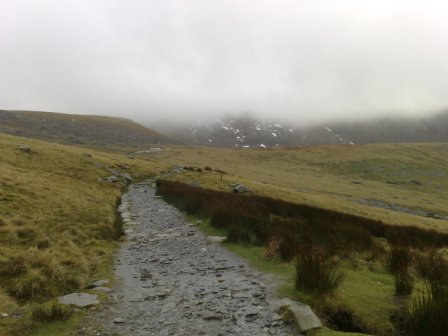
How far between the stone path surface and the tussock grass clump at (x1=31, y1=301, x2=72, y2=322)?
0.65m

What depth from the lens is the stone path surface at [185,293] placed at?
7.76m

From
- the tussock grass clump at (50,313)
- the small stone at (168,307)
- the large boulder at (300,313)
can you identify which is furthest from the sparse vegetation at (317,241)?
the tussock grass clump at (50,313)

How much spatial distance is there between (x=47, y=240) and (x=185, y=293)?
6.96m

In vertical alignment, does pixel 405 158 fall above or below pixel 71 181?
above

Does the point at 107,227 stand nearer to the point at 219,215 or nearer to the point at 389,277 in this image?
the point at 219,215

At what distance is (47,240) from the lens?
1405cm

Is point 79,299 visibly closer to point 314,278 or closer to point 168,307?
point 168,307

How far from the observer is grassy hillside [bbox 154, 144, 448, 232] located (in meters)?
51.9

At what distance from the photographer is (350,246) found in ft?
47.6

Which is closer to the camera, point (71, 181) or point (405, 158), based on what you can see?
point (71, 181)

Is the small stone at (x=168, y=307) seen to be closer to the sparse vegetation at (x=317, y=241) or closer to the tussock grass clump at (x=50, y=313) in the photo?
the tussock grass clump at (x=50, y=313)

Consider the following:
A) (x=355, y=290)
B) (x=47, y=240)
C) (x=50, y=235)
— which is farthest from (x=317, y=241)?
(x=50, y=235)

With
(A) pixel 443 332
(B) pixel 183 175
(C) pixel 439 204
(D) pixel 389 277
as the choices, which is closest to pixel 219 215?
(D) pixel 389 277

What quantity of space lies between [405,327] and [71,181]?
92.5ft
